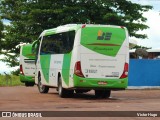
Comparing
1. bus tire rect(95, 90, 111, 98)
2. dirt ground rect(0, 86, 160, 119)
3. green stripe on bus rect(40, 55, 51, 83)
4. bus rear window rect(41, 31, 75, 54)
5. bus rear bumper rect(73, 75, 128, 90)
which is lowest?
bus tire rect(95, 90, 111, 98)

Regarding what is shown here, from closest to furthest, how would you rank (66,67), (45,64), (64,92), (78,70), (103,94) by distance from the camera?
(78,70), (66,67), (64,92), (103,94), (45,64)

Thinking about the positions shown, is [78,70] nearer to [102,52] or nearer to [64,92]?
[102,52]

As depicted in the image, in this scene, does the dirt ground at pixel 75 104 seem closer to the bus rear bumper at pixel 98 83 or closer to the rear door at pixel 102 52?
the bus rear bumper at pixel 98 83

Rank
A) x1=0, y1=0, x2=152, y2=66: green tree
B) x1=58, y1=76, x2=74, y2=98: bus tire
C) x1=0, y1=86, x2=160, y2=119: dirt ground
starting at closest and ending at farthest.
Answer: x1=0, y1=86, x2=160, y2=119: dirt ground < x1=58, y1=76, x2=74, y2=98: bus tire < x1=0, y1=0, x2=152, y2=66: green tree

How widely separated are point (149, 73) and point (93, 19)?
24286 mm

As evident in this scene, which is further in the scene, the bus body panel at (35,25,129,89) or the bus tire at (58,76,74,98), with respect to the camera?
the bus tire at (58,76,74,98)

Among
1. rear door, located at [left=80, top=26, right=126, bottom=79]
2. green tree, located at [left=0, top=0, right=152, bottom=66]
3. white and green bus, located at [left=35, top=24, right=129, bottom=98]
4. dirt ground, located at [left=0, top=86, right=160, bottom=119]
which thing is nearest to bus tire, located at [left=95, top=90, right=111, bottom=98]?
dirt ground, located at [left=0, top=86, right=160, bottom=119]

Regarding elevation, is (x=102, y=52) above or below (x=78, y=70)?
above

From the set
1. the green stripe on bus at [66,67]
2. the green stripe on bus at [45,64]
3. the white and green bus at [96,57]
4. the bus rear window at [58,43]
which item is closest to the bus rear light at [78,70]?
the white and green bus at [96,57]

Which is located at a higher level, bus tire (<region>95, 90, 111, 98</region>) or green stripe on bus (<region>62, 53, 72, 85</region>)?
green stripe on bus (<region>62, 53, 72, 85</region>)

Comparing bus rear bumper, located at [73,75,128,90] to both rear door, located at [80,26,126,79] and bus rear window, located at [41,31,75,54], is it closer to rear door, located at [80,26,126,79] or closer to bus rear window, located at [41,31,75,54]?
rear door, located at [80,26,126,79]

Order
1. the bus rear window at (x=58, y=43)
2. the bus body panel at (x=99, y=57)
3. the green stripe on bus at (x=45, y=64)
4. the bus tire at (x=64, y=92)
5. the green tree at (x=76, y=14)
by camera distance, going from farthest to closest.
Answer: the green tree at (x=76, y=14) → the green stripe on bus at (x=45, y=64) → the bus tire at (x=64, y=92) → the bus rear window at (x=58, y=43) → the bus body panel at (x=99, y=57)

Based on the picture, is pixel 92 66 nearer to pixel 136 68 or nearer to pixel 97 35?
pixel 97 35

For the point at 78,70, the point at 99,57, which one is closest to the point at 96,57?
the point at 99,57
